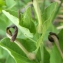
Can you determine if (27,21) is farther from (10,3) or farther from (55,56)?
(10,3)

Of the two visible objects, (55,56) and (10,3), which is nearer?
(55,56)

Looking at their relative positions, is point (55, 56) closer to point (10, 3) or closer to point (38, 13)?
point (38, 13)

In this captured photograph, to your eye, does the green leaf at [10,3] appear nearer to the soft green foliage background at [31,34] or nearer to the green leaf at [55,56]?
the soft green foliage background at [31,34]

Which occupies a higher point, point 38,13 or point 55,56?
point 38,13

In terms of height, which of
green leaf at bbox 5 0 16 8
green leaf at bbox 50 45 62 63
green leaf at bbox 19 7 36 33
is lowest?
green leaf at bbox 50 45 62 63

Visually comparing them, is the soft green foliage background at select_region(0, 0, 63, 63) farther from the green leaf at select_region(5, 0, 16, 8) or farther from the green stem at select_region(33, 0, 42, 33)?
the green leaf at select_region(5, 0, 16, 8)

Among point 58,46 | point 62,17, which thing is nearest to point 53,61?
point 58,46

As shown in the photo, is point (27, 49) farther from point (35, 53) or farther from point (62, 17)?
point (62, 17)

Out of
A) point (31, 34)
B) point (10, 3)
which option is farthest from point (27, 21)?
point (10, 3)

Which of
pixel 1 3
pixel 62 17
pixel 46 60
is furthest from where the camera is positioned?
pixel 62 17

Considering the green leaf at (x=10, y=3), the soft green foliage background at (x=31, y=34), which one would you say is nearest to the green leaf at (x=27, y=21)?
the soft green foliage background at (x=31, y=34)

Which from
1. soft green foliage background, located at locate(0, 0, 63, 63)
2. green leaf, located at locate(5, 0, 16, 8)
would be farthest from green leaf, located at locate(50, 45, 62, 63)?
green leaf, located at locate(5, 0, 16, 8)
